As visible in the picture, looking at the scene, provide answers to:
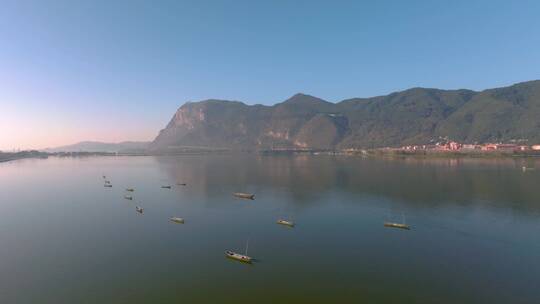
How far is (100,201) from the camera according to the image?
72.6 metres

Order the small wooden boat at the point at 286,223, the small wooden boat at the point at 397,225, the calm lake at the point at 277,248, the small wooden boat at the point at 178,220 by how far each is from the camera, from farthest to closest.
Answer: the small wooden boat at the point at 178,220, the small wooden boat at the point at 286,223, the small wooden boat at the point at 397,225, the calm lake at the point at 277,248

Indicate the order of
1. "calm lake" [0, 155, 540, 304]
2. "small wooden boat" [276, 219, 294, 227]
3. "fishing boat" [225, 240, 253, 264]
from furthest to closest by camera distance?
"small wooden boat" [276, 219, 294, 227] < "fishing boat" [225, 240, 253, 264] < "calm lake" [0, 155, 540, 304]

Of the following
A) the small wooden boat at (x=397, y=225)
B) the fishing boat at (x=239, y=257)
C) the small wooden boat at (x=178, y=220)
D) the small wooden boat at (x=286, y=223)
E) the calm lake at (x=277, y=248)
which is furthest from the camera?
the small wooden boat at (x=178, y=220)

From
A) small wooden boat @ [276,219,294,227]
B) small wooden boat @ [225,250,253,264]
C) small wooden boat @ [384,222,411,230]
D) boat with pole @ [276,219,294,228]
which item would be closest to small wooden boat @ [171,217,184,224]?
boat with pole @ [276,219,294,228]

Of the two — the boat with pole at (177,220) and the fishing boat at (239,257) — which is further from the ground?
the boat with pole at (177,220)

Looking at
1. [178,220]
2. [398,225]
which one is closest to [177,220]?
[178,220]

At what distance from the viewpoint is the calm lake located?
95.0 ft

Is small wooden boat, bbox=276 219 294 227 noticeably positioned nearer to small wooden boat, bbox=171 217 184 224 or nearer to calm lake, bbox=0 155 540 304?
calm lake, bbox=0 155 540 304

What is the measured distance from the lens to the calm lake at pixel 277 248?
1140 inches

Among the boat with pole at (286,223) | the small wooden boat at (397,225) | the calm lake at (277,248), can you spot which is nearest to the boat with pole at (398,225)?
the small wooden boat at (397,225)

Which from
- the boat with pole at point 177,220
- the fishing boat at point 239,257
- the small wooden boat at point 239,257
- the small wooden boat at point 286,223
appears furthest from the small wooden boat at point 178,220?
the small wooden boat at point 239,257

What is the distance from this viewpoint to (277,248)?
4009cm

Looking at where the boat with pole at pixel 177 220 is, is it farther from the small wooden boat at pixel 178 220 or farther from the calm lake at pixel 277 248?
the calm lake at pixel 277 248

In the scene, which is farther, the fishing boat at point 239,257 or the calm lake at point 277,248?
the fishing boat at point 239,257
